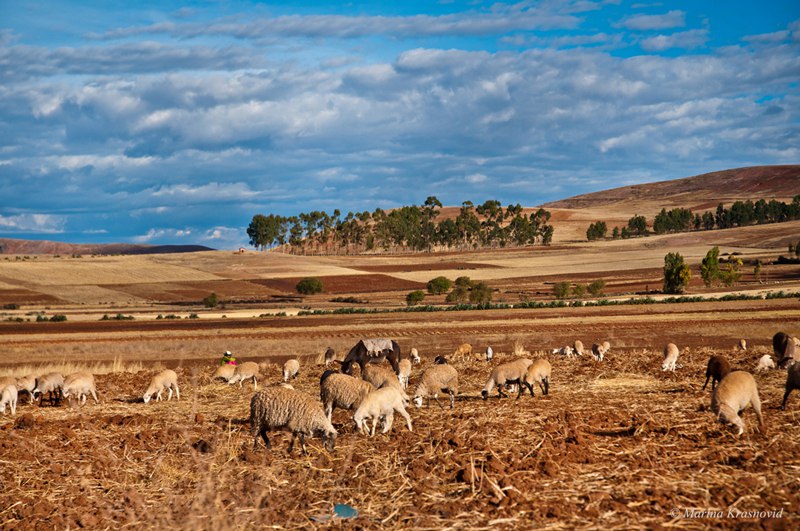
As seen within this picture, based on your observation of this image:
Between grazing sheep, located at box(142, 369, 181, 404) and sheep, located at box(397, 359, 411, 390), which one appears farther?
sheep, located at box(397, 359, 411, 390)

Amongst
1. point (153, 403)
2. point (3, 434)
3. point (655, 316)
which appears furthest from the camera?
point (655, 316)

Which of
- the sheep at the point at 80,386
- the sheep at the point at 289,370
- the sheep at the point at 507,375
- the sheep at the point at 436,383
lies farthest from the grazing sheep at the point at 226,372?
the sheep at the point at 507,375

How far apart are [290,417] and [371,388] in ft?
7.50

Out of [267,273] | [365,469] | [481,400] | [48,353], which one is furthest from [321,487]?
[267,273]

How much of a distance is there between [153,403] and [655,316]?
43.4 meters

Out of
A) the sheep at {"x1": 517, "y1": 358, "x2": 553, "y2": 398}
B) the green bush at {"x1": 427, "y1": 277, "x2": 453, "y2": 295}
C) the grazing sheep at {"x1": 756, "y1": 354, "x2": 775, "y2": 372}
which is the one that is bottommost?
the grazing sheep at {"x1": 756, "y1": 354, "x2": 775, "y2": 372}

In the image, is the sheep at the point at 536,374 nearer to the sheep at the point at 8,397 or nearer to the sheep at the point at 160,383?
the sheep at the point at 160,383

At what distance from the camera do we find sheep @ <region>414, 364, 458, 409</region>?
16.8 meters

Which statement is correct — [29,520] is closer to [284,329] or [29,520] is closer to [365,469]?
[365,469]

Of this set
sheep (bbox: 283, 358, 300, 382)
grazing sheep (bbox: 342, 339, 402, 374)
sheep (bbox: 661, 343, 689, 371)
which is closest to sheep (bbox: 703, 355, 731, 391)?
sheep (bbox: 661, 343, 689, 371)

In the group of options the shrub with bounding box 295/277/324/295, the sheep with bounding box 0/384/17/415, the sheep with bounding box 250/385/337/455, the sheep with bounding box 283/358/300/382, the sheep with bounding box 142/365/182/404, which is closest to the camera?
the sheep with bounding box 250/385/337/455

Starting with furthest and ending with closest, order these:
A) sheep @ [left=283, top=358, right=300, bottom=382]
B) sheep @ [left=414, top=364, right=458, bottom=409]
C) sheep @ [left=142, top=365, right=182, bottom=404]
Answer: sheep @ [left=283, top=358, right=300, bottom=382] < sheep @ [left=142, top=365, right=182, bottom=404] < sheep @ [left=414, top=364, right=458, bottom=409]

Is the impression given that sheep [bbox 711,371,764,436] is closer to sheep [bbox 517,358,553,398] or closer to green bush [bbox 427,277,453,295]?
sheep [bbox 517,358,553,398]

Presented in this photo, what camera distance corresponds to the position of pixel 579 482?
952 centimetres
